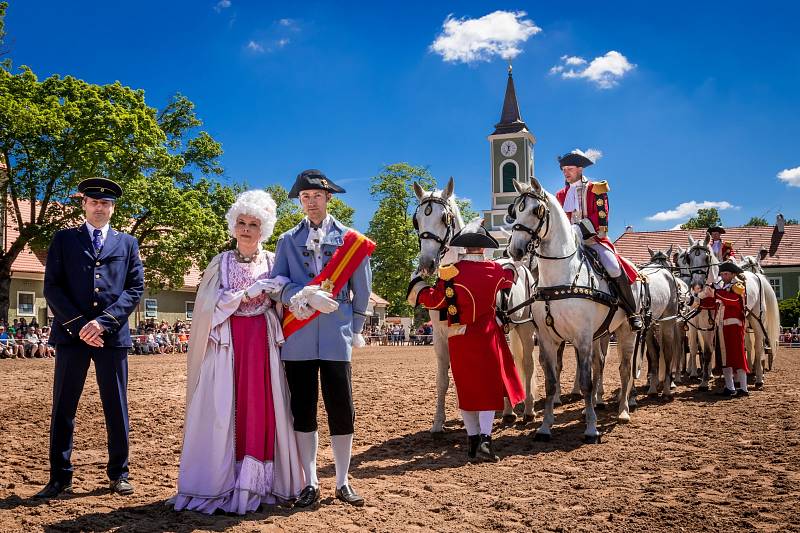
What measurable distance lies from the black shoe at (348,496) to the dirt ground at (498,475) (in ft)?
0.22

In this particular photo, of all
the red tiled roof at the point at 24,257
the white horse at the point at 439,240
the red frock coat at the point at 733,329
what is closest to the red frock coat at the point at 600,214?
the white horse at the point at 439,240

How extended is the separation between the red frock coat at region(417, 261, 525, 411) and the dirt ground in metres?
0.66

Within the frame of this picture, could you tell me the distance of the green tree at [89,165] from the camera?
27031mm

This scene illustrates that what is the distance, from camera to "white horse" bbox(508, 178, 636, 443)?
24.1 ft

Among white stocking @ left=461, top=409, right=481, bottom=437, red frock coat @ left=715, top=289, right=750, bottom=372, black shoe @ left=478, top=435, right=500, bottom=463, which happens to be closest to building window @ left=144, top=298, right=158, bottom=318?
red frock coat @ left=715, top=289, right=750, bottom=372

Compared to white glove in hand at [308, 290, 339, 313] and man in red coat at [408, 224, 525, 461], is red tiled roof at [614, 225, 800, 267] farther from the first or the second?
white glove in hand at [308, 290, 339, 313]

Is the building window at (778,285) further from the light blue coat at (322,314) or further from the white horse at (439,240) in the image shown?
the light blue coat at (322,314)

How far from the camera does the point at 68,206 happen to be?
91.8ft

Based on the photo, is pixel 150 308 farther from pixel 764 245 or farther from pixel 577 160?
pixel 764 245

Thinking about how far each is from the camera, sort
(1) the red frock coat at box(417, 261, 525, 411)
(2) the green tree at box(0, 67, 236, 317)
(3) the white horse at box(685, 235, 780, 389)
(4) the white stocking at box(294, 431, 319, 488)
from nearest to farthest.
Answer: (4) the white stocking at box(294, 431, 319, 488) → (1) the red frock coat at box(417, 261, 525, 411) → (3) the white horse at box(685, 235, 780, 389) → (2) the green tree at box(0, 67, 236, 317)

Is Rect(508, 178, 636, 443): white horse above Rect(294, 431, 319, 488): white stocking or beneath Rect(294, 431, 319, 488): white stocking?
above

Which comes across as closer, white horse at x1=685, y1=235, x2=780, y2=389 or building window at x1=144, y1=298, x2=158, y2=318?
white horse at x1=685, y1=235, x2=780, y2=389

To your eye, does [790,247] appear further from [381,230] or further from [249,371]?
[249,371]

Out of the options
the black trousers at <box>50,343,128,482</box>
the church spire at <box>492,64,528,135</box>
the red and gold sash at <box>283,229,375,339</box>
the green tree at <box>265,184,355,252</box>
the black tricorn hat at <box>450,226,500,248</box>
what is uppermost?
the church spire at <box>492,64,528,135</box>
